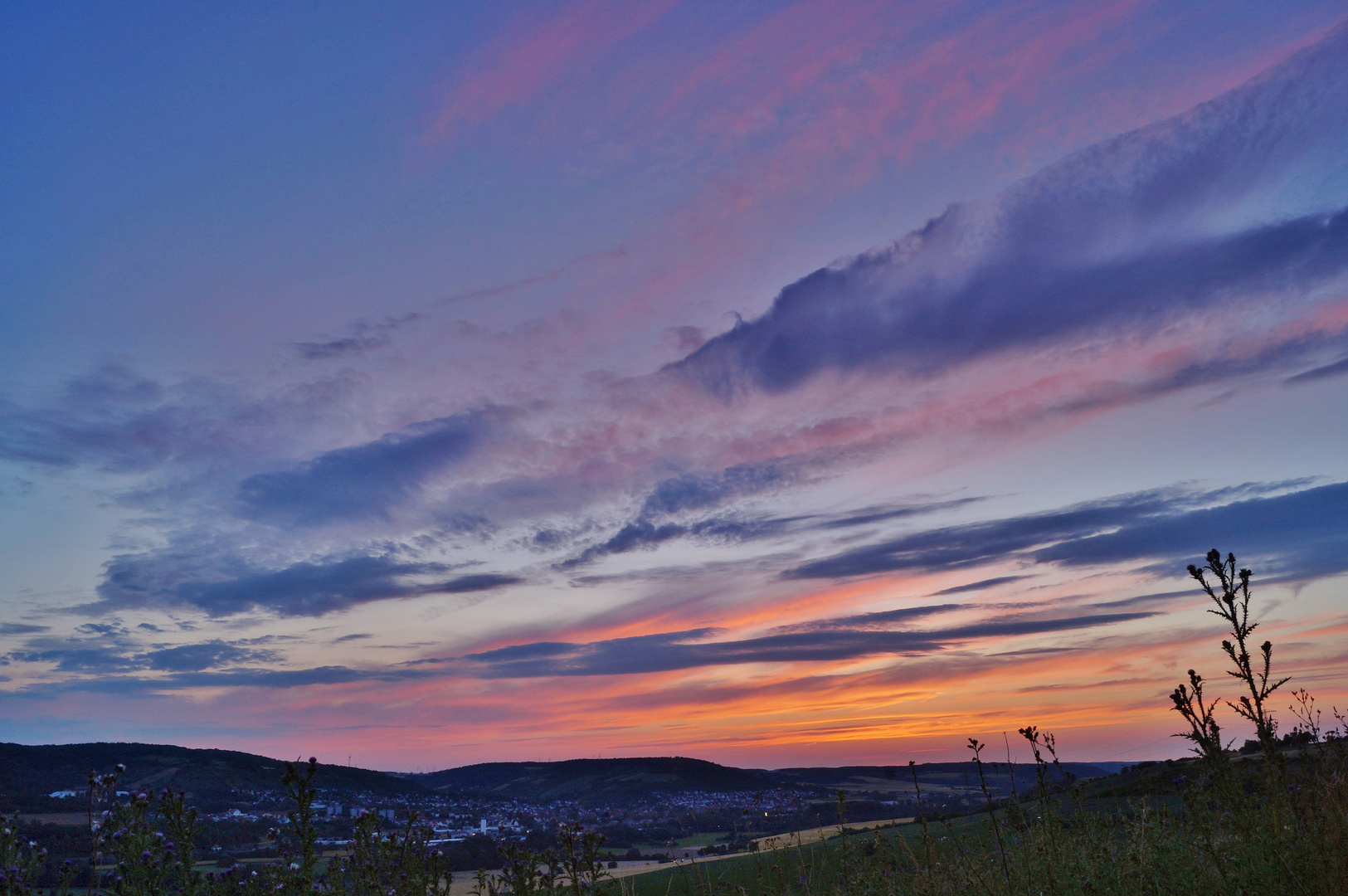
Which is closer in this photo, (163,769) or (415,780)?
→ (163,769)

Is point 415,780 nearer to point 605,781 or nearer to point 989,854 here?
point 605,781

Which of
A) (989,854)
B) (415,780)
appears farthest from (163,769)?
(989,854)

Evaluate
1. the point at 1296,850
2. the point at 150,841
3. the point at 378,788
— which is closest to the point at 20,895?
the point at 150,841

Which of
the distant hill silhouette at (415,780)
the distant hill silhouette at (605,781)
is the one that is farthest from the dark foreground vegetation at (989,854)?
the distant hill silhouette at (605,781)

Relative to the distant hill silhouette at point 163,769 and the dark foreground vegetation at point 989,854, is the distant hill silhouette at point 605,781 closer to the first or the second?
Result: the distant hill silhouette at point 163,769

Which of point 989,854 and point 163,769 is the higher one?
point 989,854

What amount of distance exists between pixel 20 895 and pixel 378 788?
117 m

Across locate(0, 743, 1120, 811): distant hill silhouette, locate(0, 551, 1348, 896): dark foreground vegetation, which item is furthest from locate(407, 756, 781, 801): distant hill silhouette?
locate(0, 551, 1348, 896): dark foreground vegetation

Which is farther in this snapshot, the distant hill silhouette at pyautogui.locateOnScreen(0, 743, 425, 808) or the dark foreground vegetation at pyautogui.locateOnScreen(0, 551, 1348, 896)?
the distant hill silhouette at pyautogui.locateOnScreen(0, 743, 425, 808)

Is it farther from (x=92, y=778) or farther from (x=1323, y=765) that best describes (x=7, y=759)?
(x=1323, y=765)

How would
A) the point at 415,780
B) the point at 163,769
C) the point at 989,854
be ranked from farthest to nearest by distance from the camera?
1. the point at 415,780
2. the point at 163,769
3. the point at 989,854

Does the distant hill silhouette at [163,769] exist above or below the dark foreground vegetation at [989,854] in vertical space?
below

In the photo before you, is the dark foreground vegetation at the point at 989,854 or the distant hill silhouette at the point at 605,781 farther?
the distant hill silhouette at the point at 605,781

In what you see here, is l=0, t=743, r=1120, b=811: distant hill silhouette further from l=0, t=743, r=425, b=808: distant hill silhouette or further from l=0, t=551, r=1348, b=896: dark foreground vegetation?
l=0, t=551, r=1348, b=896: dark foreground vegetation
